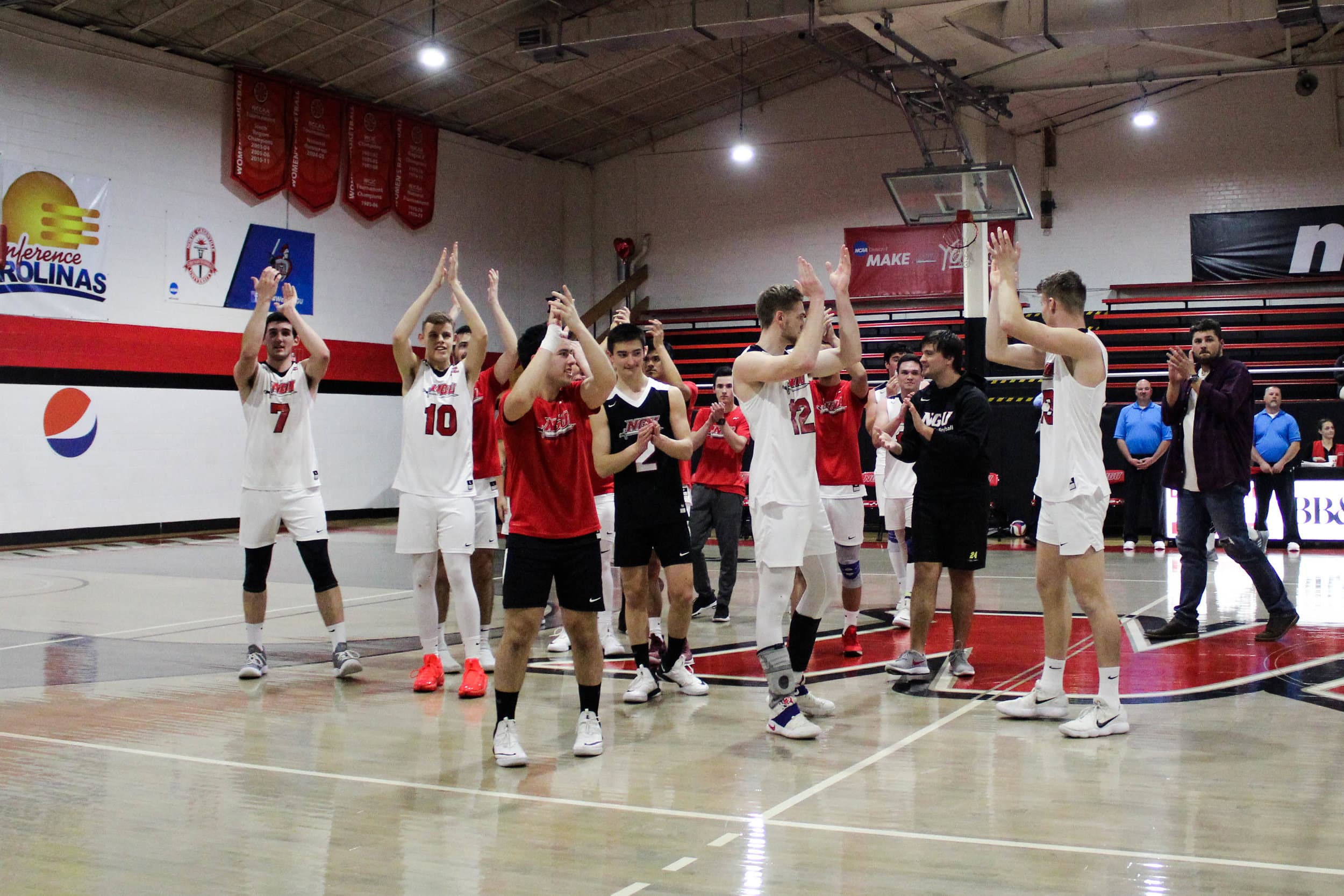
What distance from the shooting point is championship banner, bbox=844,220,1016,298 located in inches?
893

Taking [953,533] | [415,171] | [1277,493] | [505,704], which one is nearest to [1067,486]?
[953,533]

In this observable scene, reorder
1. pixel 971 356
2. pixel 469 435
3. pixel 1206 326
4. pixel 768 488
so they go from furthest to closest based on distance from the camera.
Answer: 1. pixel 971 356
2. pixel 1206 326
3. pixel 469 435
4. pixel 768 488

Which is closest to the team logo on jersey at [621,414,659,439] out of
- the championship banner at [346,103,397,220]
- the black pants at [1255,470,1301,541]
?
the black pants at [1255,470,1301,541]

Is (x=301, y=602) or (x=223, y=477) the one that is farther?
(x=223, y=477)

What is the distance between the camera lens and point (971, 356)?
20328mm

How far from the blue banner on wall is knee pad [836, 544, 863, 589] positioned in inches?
498

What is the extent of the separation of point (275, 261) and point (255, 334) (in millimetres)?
13240

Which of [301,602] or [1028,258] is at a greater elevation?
[1028,258]

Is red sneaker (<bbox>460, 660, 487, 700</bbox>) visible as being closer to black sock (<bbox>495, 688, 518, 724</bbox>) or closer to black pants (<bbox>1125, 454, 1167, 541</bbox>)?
black sock (<bbox>495, 688, 518, 724</bbox>)

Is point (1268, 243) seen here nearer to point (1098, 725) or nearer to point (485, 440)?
point (485, 440)

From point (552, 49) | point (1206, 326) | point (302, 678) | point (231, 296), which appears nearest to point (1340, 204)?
point (552, 49)

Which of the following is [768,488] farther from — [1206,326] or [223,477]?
[223,477]

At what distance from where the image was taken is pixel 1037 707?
5805 millimetres

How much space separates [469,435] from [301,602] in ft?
13.9
